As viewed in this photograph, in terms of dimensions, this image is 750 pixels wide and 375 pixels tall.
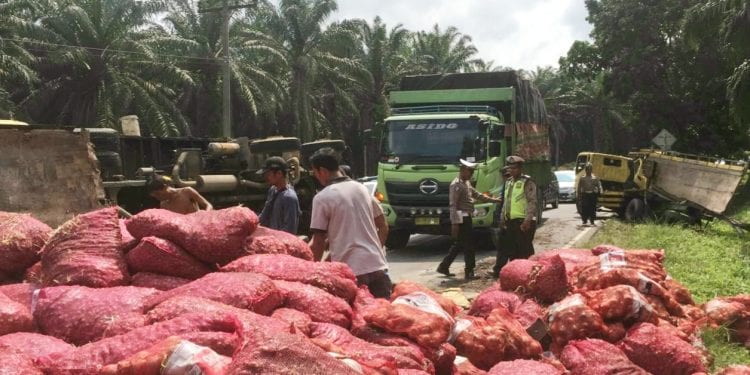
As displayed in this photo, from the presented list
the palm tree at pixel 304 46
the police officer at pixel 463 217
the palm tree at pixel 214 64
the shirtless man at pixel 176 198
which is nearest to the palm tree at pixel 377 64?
the palm tree at pixel 304 46

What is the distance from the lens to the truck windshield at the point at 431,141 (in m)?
13.8

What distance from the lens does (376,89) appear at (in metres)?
41.0

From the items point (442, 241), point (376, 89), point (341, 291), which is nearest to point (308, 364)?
point (341, 291)

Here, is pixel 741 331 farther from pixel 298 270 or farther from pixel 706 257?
pixel 706 257

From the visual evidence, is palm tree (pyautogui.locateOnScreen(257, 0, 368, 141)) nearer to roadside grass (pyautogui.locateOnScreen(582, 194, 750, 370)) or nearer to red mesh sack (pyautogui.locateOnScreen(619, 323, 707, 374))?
roadside grass (pyautogui.locateOnScreen(582, 194, 750, 370))

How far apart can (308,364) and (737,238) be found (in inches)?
596

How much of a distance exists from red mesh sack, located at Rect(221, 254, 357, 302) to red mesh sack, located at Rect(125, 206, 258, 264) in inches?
5.8

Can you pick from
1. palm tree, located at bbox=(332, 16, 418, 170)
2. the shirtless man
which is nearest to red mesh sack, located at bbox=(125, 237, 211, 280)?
the shirtless man

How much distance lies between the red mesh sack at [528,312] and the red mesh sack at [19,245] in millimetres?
Answer: 2987

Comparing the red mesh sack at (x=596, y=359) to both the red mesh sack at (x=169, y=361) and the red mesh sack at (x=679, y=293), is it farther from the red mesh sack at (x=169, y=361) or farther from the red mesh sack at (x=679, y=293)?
the red mesh sack at (x=169, y=361)

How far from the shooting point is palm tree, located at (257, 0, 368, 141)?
3453cm

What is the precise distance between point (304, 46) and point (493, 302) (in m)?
31.5

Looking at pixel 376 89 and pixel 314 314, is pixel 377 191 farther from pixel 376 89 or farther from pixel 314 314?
pixel 376 89

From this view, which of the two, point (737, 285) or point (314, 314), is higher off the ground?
point (314, 314)
